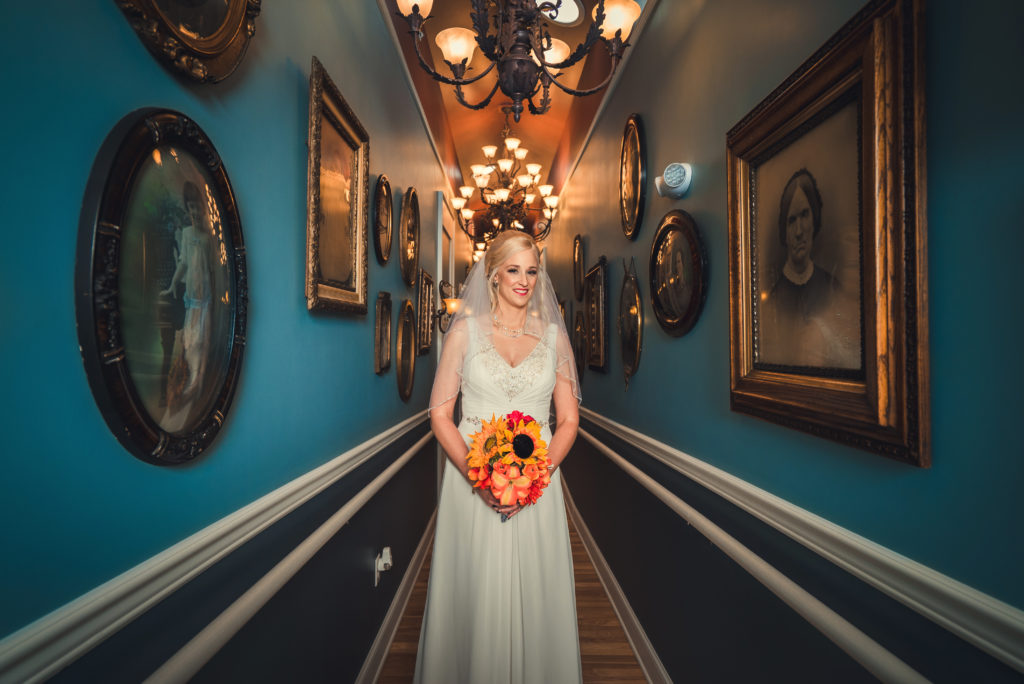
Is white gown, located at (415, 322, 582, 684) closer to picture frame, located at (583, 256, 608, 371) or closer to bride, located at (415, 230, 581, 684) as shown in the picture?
bride, located at (415, 230, 581, 684)

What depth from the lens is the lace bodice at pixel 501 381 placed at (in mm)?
2117

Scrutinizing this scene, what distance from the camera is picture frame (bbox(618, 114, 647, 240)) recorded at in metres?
2.86

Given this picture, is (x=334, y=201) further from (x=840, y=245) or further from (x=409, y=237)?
(x=840, y=245)

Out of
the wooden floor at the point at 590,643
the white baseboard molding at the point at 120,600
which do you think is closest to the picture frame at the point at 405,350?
the wooden floor at the point at 590,643

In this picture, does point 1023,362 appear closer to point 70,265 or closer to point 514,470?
point 514,470

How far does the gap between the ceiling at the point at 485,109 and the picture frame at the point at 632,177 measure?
65 cm

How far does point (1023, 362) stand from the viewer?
2.61 ft

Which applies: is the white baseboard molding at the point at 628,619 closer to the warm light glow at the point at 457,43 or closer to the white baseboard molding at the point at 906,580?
the white baseboard molding at the point at 906,580

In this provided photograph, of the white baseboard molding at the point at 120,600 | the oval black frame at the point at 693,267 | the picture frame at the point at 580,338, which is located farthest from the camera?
the picture frame at the point at 580,338

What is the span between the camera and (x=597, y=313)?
4188 mm

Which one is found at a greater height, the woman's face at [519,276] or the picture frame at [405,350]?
the woman's face at [519,276]

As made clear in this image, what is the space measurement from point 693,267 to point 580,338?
324 centimetres

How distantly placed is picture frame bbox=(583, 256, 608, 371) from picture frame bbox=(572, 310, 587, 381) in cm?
24

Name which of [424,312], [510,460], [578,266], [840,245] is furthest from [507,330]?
[578,266]
